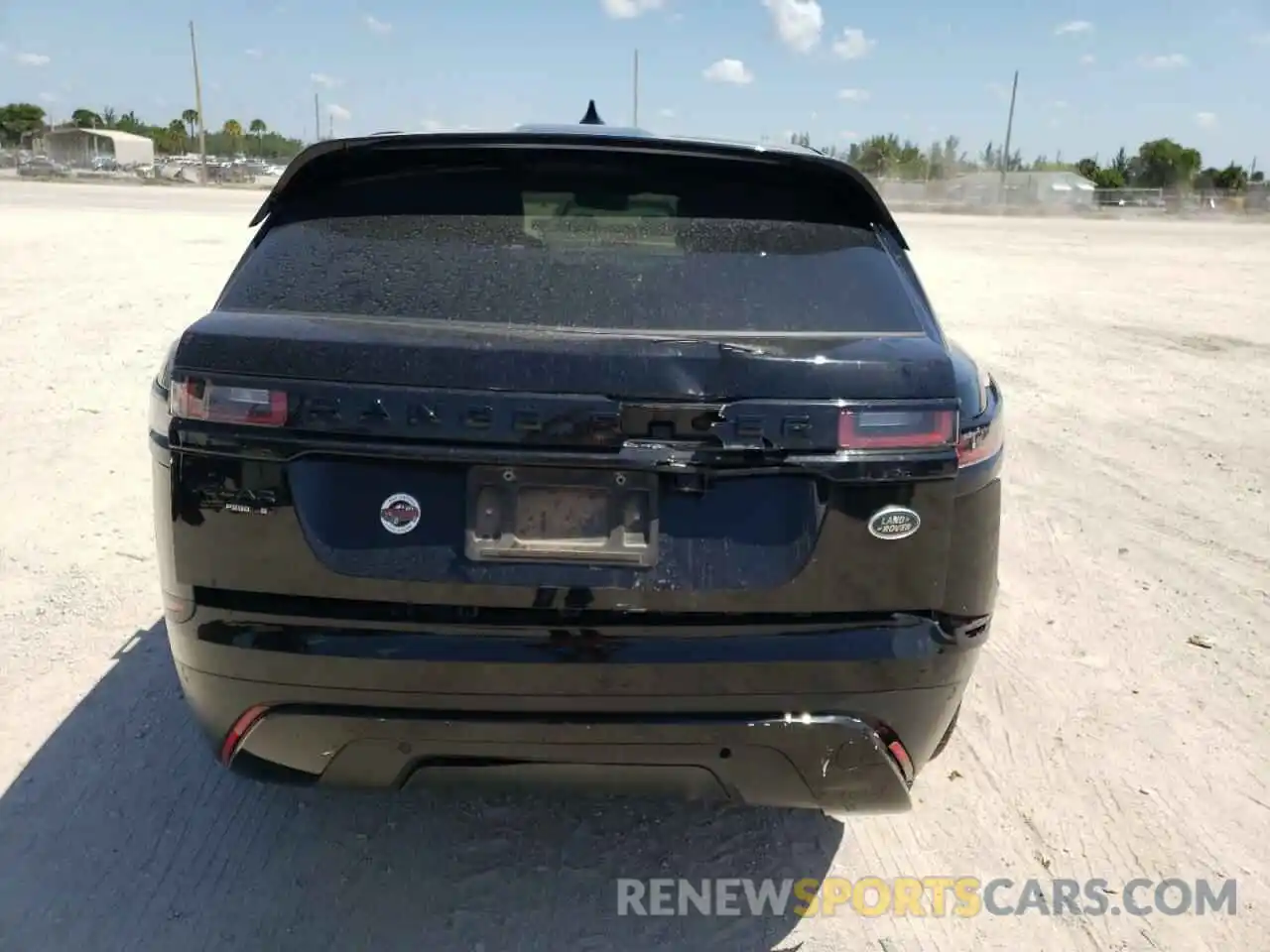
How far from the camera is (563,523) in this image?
7.18 ft

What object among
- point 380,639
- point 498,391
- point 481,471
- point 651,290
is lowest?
point 380,639

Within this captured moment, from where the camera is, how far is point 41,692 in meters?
3.72

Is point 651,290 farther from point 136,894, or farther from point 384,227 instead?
point 136,894

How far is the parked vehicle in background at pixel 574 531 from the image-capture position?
84.9 inches

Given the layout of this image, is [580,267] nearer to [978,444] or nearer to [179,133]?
[978,444]

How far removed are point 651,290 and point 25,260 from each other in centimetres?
1351

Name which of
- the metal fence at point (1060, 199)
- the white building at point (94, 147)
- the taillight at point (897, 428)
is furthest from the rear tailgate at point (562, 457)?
the white building at point (94, 147)

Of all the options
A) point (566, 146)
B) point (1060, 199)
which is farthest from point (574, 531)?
point (1060, 199)

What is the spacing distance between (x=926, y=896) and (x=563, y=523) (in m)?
1.58

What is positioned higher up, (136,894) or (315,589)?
(315,589)

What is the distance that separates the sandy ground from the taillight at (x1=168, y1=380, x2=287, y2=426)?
1348 millimetres

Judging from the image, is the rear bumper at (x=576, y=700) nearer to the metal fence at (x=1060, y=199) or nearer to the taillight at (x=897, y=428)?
the taillight at (x=897, y=428)

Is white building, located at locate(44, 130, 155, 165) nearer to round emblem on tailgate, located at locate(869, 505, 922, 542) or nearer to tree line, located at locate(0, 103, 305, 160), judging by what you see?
tree line, located at locate(0, 103, 305, 160)

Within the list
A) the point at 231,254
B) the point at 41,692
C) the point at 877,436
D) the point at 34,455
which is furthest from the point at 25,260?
the point at 877,436
